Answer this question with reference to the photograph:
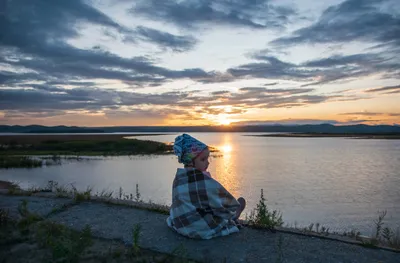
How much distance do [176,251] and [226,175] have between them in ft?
68.2

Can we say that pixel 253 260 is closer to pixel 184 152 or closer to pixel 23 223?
pixel 184 152

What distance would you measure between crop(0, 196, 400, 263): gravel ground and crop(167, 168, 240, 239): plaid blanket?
17cm

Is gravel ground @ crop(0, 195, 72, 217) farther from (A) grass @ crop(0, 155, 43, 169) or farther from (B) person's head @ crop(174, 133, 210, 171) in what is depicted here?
(A) grass @ crop(0, 155, 43, 169)

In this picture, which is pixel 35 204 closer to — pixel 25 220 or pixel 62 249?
pixel 25 220

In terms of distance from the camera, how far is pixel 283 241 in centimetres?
591

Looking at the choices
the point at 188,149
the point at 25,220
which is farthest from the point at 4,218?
the point at 188,149

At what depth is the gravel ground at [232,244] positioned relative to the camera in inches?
203

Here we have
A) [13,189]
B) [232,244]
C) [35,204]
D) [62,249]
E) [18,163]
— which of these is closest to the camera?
[62,249]

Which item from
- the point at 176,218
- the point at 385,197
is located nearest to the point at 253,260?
the point at 176,218

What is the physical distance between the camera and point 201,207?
5.91 m

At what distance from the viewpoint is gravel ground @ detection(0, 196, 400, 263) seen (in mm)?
5168

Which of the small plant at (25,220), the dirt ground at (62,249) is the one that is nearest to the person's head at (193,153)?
the dirt ground at (62,249)

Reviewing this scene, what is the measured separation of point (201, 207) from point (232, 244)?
806mm

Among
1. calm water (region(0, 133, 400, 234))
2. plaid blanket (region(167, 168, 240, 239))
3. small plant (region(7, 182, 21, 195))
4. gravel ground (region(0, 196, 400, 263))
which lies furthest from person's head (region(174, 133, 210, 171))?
calm water (region(0, 133, 400, 234))
